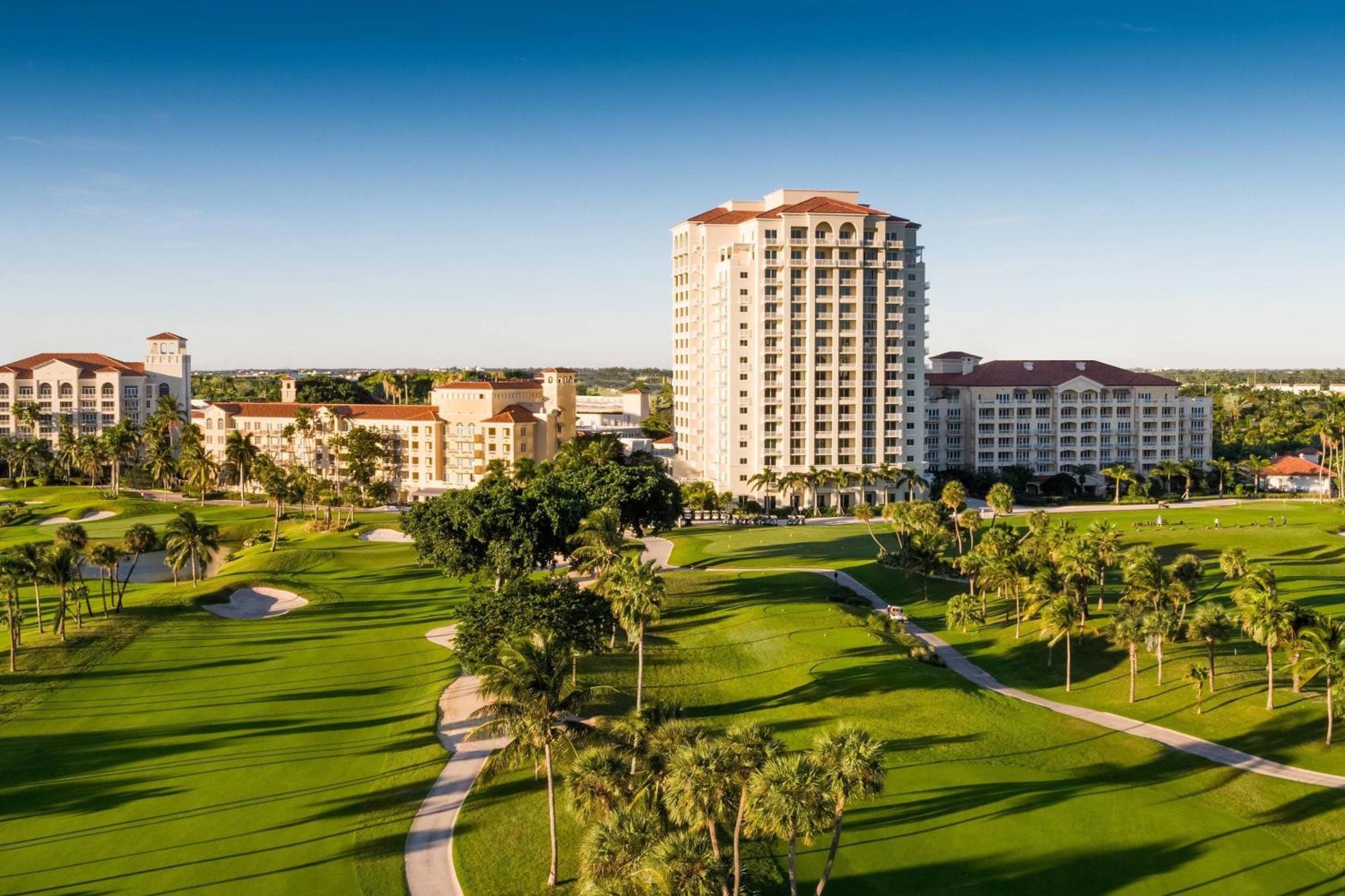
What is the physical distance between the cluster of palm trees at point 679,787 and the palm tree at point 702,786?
28 millimetres

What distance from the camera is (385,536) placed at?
111 meters

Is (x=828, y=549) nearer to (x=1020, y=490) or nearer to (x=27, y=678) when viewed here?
(x=1020, y=490)

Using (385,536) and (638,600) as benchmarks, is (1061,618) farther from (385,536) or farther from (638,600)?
(385,536)

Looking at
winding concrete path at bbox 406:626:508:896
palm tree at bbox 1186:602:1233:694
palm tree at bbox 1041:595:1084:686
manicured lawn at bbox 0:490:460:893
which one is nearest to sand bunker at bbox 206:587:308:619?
manicured lawn at bbox 0:490:460:893

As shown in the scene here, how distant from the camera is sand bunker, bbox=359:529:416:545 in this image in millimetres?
108125

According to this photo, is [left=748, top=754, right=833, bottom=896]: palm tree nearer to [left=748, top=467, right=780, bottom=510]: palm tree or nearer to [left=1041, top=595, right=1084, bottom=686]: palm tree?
[left=1041, top=595, right=1084, bottom=686]: palm tree

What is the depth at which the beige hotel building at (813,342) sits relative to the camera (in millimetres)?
130250

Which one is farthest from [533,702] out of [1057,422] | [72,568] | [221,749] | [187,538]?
[1057,422]

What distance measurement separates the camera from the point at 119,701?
53750 mm

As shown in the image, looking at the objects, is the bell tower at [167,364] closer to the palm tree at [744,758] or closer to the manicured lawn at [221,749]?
the manicured lawn at [221,749]

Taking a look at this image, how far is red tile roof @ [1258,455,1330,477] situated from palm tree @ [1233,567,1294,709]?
10383 cm

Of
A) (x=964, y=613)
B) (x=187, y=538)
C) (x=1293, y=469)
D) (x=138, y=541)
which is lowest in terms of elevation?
(x=964, y=613)

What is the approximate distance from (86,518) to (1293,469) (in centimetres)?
15725

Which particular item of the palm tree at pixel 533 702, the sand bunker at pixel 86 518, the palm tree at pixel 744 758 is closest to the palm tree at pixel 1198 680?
the palm tree at pixel 744 758
